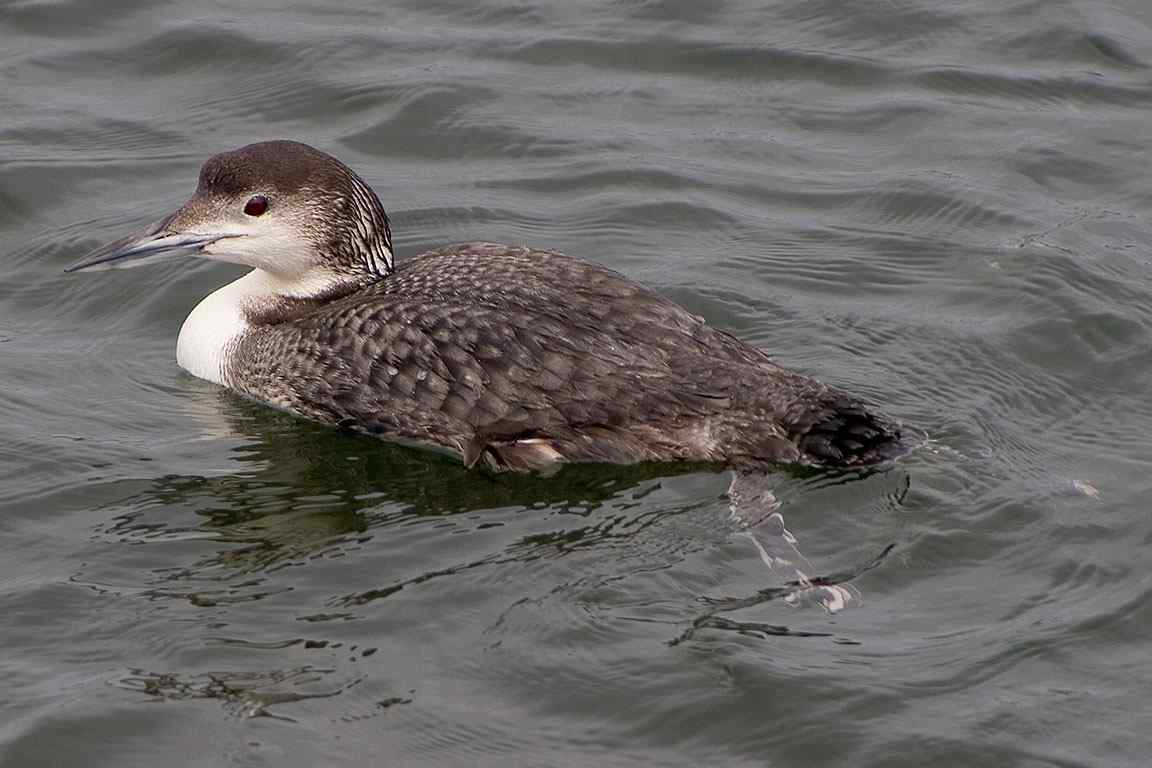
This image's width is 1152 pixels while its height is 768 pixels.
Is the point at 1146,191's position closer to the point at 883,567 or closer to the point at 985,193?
the point at 985,193

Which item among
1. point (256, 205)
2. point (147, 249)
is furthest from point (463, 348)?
point (147, 249)

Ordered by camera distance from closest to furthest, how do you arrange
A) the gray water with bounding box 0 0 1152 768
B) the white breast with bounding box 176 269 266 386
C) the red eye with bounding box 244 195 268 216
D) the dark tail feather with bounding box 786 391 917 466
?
the gray water with bounding box 0 0 1152 768
the dark tail feather with bounding box 786 391 917 466
the red eye with bounding box 244 195 268 216
the white breast with bounding box 176 269 266 386

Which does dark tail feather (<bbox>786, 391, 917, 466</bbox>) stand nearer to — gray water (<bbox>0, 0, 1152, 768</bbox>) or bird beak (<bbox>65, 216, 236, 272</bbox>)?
gray water (<bbox>0, 0, 1152, 768</bbox>)

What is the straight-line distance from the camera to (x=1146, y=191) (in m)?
9.23

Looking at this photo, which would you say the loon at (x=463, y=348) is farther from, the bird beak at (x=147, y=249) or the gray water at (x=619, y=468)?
the gray water at (x=619, y=468)

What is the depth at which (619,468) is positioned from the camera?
6.88m

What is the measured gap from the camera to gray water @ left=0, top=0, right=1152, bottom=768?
559 centimetres

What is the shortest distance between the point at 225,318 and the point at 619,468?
1.81 meters

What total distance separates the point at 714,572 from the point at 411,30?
545 centimetres

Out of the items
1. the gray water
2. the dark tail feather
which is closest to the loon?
the dark tail feather

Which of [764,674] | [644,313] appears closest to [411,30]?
[644,313]

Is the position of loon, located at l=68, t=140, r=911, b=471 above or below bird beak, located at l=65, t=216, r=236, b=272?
below

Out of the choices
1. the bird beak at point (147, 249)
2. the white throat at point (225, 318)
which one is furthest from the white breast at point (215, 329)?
the bird beak at point (147, 249)

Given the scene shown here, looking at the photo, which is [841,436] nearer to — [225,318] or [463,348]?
[463,348]
